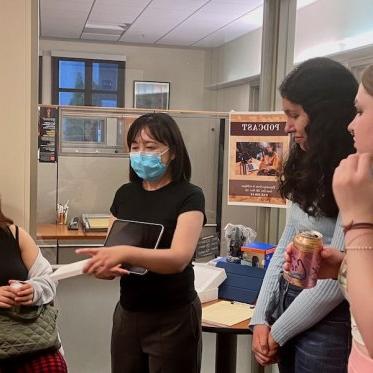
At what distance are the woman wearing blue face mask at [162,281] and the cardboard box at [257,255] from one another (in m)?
0.61

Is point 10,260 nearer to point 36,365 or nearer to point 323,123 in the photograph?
point 36,365

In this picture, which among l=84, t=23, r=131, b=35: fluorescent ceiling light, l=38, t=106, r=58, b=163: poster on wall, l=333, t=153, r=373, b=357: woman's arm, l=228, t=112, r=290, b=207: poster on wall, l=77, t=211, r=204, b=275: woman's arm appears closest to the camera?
l=333, t=153, r=373, b=357: woman's arm

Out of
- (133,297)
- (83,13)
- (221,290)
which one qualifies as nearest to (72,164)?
(221,290)

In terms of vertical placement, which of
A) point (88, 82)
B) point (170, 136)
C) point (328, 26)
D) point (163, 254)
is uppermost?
point (328, 26)

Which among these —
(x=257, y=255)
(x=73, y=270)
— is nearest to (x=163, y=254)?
(x=73, y=270)

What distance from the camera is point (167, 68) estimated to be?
3.43m

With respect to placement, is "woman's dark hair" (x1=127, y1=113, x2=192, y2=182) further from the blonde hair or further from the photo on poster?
the photo on poster

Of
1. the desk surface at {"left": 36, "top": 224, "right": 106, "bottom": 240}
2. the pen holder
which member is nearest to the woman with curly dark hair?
the desk surface at {"left": 36, "top": 224, "right": 106, "bottom": 240}

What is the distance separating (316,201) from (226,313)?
0.85m

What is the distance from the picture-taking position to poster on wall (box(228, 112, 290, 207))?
8.61 ft

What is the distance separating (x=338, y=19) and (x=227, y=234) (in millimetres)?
1415

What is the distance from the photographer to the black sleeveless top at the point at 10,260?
193 cm

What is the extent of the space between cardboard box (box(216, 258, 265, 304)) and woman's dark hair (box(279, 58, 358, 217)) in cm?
90

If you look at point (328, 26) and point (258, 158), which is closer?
point (258, 158)
